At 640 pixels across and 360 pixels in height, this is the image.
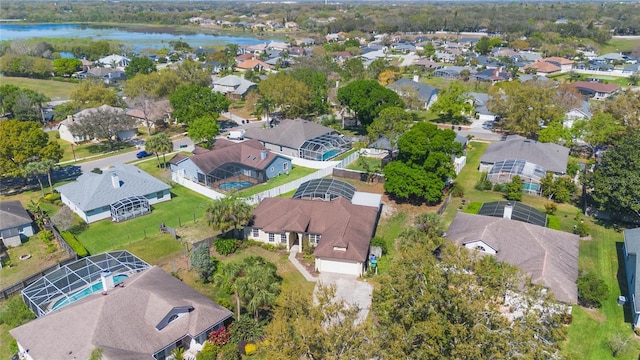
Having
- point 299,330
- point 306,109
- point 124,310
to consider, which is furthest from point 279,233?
point 306,109

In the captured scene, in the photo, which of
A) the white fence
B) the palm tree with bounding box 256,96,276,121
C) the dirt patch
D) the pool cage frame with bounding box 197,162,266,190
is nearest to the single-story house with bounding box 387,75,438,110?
the palm tree with bounding box 256,96,276,121

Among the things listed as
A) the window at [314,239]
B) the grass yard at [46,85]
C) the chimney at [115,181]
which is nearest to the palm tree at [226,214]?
the window at [314,239]

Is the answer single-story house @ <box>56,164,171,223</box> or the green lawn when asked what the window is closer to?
the green lawn

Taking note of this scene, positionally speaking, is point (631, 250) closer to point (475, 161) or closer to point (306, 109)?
point (475, 161)

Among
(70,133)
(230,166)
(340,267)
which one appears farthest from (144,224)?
(70,133)

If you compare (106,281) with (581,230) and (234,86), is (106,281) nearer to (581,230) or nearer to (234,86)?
(581,230)
